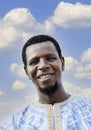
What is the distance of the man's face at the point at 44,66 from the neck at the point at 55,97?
166 millimetres

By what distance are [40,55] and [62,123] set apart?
825 mm

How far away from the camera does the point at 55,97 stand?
177 inches

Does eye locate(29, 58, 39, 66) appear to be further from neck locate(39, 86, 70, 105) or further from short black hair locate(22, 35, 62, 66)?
neck locate(39, 86, 70, 105)

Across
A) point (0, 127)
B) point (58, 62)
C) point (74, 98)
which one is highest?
point (58, 62)

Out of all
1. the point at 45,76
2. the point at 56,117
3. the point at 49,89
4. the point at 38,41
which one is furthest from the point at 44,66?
the point at 56,117

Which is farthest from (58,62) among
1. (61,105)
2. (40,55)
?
(61,105)

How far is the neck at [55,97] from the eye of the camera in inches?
176

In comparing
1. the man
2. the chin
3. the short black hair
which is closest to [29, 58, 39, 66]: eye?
the man

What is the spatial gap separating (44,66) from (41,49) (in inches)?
10.9

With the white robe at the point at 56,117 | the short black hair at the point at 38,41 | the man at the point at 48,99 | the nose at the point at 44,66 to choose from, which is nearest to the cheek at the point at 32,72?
the man at the point at 48,99

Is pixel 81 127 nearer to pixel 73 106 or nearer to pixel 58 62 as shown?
pixel 73 106

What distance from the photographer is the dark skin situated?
427 centimetres

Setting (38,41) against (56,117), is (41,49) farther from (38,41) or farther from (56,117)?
(56,117)

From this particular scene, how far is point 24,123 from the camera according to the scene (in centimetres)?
455
